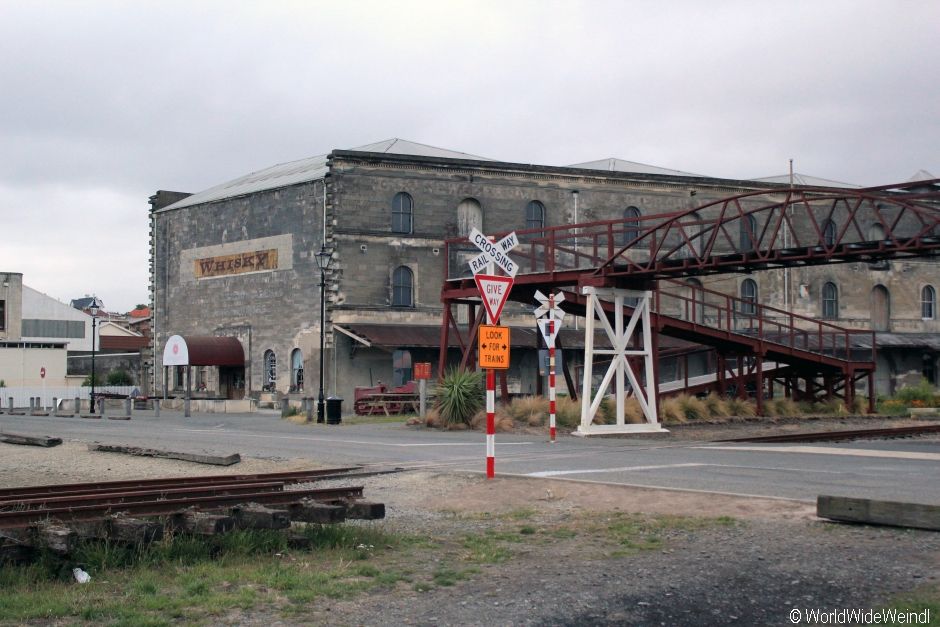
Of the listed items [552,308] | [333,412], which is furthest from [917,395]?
[333,412]

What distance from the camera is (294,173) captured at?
49000 millimetres

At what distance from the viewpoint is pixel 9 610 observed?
6.93 m

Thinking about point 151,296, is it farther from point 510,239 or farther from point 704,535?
point 704,535

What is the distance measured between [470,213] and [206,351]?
43.1ft

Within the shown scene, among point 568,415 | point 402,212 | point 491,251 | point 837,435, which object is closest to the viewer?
point 491,251

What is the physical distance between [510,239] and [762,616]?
9.18 m

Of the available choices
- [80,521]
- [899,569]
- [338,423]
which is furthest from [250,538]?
[338,423]

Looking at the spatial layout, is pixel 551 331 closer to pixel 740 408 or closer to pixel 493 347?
pixel 493 347

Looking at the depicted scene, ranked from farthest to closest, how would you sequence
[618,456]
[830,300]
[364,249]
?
[830,300], [364,249], [618,456]

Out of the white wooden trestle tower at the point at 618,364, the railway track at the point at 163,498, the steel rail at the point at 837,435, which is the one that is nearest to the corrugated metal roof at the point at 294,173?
the white wooden trestle tower at the point at 618,364

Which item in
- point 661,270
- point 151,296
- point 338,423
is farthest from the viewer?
point 151,296

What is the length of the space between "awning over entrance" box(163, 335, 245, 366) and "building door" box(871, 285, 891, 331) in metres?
30.8

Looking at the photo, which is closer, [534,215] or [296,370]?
[296,370]

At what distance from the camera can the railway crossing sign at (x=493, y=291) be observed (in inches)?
577
